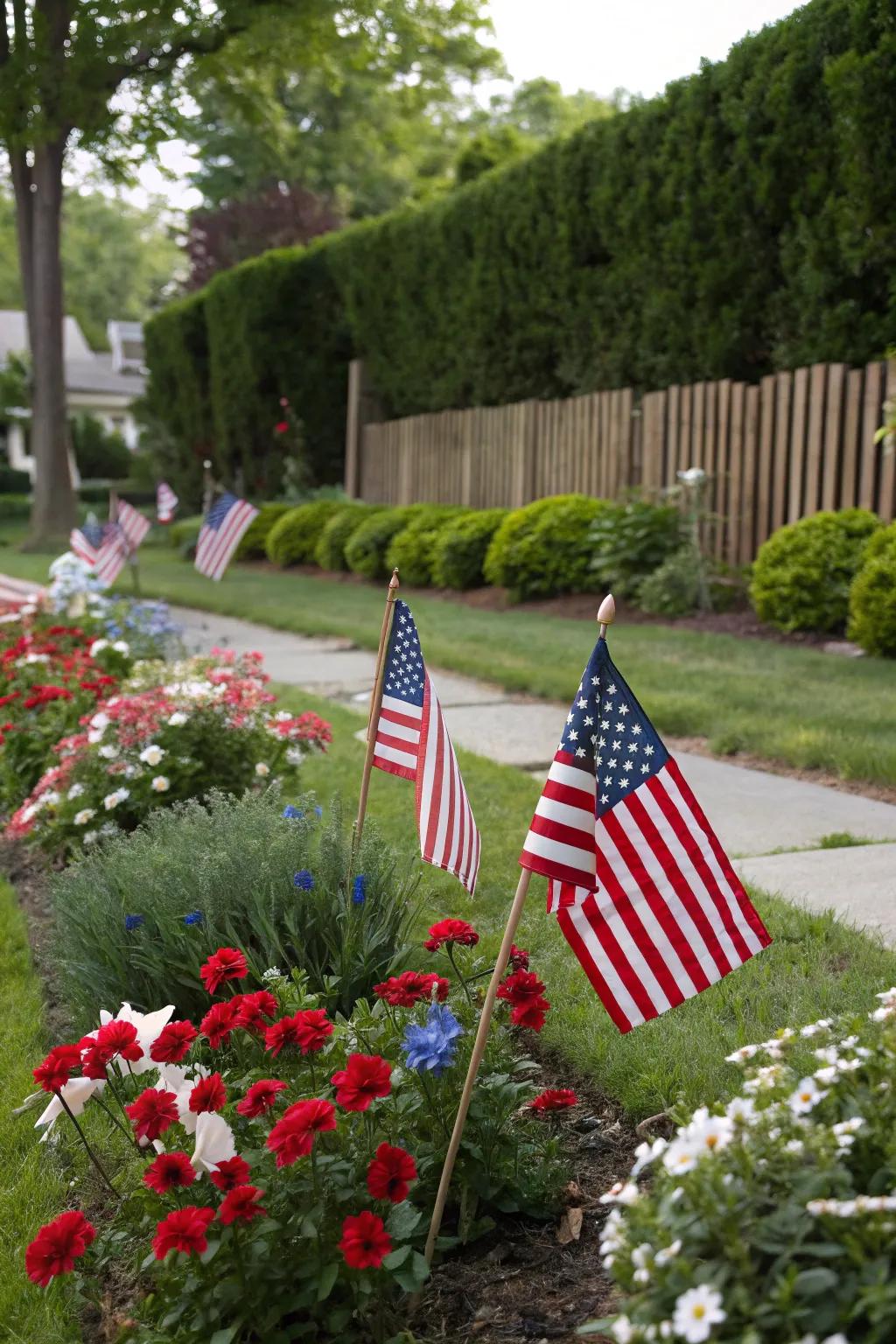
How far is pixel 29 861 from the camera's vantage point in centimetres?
474

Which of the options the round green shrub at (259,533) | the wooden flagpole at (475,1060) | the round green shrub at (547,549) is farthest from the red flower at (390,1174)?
the round green shrub at (259,533)

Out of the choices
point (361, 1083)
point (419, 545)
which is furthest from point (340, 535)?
point (361, 1083)

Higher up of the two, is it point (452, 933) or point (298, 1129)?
point (452, 933)

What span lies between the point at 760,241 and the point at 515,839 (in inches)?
288

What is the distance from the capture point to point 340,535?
1516cm

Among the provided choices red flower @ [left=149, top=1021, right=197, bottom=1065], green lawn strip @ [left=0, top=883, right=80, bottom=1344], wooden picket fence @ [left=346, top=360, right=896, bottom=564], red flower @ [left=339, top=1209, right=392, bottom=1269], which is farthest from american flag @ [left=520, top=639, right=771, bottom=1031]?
wooden picket fence @ [left=346, top=360, right=896, bottom=564]

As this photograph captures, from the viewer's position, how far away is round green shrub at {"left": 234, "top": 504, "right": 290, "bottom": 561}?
17.8m

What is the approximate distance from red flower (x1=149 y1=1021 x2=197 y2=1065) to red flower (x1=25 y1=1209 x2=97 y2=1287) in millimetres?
305

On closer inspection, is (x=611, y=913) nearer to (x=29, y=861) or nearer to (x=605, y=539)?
(x=29, y=861)

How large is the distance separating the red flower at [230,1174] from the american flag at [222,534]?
6595 millimetres

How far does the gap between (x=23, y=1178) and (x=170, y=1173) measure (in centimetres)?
71

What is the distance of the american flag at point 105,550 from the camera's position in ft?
29.9

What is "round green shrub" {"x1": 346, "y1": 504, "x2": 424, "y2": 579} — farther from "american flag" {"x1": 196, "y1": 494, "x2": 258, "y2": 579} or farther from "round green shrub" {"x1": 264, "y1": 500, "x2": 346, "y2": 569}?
"american flag" {"x1": 196, "y1": 494, "x2": 258, "y2": 579}

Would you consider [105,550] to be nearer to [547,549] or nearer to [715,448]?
[547,549]
